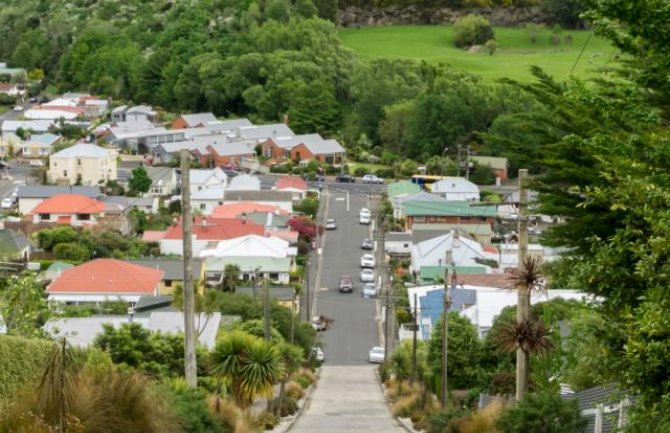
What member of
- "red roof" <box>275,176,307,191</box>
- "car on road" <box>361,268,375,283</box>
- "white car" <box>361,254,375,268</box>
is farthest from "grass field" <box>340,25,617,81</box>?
"car on road" <box>361,268,375,283</box>

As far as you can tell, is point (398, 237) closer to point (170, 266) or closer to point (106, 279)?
point (170, 266)

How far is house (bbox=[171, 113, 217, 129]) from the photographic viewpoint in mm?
88938

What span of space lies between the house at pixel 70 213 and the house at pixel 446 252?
14.3 meters

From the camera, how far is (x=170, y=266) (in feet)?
167

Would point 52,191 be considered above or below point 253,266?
below

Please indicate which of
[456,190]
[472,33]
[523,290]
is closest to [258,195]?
[456,190]

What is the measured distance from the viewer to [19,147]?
276 feet

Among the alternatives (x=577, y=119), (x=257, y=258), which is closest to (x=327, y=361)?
(x=257, y=258)

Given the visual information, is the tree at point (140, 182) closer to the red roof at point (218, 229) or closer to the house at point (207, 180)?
the house at point (207, 180)

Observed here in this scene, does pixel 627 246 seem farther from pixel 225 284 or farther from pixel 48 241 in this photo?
pixel 48 241

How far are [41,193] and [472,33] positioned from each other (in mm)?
56963

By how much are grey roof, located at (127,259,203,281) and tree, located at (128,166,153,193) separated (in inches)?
649

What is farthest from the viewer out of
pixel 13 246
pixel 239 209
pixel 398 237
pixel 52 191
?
pixel 52 191

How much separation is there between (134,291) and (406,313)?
841 centimetres
